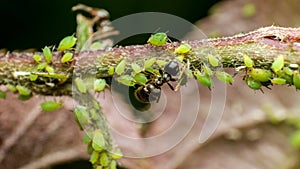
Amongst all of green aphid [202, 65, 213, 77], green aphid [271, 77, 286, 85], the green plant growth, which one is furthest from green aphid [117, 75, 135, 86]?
green aphid [271, 77, 286, 85]

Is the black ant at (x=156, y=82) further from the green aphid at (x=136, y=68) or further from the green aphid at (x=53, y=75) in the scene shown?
the green aphid at (x=53, y=75)

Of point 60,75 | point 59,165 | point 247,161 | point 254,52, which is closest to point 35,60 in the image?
point 60,75

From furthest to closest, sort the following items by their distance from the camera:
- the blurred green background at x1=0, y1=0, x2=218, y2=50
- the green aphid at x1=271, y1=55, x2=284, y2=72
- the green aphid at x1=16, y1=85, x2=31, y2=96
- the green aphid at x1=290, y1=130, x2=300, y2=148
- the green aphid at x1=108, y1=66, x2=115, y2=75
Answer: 1. the blurred green background at x1=0, y1=0, x2=218, y2=50
2. the green aphid at x1=290, y1=130, x2=300, y2=148
3. the green aphid at x1=16, y1=85, x2=31, y2=96
4. the green aphid at x1=108, y1=66, x2=115, y2=75
5. the green aphid at x1=271, y1=55, x2=284, y2=72

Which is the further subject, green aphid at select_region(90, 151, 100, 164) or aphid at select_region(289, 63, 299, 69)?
green aphid at select_region(90, 151, 100, 164)

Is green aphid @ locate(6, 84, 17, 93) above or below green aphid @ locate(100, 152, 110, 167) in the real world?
above

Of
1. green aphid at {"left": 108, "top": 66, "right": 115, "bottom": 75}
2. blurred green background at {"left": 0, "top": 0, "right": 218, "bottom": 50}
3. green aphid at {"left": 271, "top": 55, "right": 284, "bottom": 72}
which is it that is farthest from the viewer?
blurred green background at {"left": 0, "top": 0, "right": 218, "bottom": 50}

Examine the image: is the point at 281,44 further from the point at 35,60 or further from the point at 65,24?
the point at 65,24

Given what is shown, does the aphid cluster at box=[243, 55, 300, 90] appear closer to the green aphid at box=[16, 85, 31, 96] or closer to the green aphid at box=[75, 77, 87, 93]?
the green aphid at box=[75, 77, 87, 93]
